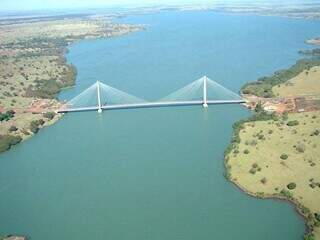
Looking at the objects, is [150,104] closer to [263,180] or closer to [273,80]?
[273,80]

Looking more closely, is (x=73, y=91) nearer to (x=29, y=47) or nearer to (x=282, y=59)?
(x=282, y=59)

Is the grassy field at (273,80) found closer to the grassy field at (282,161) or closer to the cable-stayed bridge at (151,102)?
the cable-stayed bridge at (151,102)

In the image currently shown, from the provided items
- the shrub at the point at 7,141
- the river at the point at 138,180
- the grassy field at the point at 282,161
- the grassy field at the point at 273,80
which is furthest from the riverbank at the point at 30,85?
the grassy field at the point at 273,80

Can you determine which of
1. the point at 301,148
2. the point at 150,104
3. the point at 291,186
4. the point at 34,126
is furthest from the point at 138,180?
the point at 34,126

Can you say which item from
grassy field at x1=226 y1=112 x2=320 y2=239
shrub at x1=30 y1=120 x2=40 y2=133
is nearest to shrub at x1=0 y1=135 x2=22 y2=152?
shrub at x1=30 y1=120 x2=40 y2=133

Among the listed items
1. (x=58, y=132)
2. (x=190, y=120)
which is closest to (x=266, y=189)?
(x=190, y=120)

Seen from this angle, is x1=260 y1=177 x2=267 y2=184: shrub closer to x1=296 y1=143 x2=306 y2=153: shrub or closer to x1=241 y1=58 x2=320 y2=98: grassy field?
x1=296 y1=143 x2=306 y2=153: shrub
